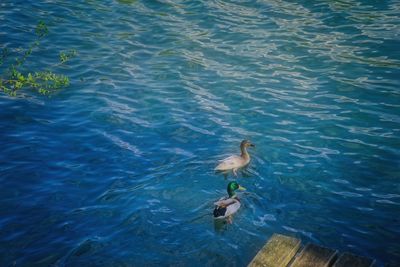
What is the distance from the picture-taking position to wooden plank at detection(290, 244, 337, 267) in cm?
773

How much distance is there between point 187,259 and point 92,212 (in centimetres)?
302

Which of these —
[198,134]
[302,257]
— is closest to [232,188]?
[198,134]

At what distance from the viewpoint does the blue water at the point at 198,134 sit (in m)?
10.6

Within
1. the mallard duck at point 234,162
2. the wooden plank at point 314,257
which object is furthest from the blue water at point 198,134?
the wooden plank at point 314,257

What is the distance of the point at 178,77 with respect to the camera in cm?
1870

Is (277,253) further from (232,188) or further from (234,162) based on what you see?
(234,162)

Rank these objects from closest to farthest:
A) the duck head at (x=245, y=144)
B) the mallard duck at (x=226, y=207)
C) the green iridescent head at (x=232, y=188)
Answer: the mallard duck at (x=226, y=207) → the green iridescent head at (x=232, y=188) → the duck head at (x=245, y=144)

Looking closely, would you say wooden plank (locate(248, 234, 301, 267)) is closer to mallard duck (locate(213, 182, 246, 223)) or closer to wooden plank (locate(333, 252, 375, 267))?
wooden plank (locate(333, 252, 375, 267))

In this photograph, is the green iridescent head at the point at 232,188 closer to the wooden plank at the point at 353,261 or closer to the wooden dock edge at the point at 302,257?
the wooden dock edge at the point at 302,257

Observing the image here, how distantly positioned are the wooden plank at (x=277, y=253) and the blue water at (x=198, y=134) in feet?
5.41

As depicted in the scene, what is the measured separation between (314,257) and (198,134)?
7694 mm

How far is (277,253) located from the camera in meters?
8.07

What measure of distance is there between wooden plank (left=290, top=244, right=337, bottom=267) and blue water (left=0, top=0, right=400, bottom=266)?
6.84 feet

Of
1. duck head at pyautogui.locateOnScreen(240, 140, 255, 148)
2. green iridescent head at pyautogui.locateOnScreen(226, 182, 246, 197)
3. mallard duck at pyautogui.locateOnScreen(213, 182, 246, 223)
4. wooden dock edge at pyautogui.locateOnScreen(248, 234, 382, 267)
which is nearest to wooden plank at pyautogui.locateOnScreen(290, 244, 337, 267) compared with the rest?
wooden dock edge at pyautogui.locateOnScreen(248, 234, 382, 267)
